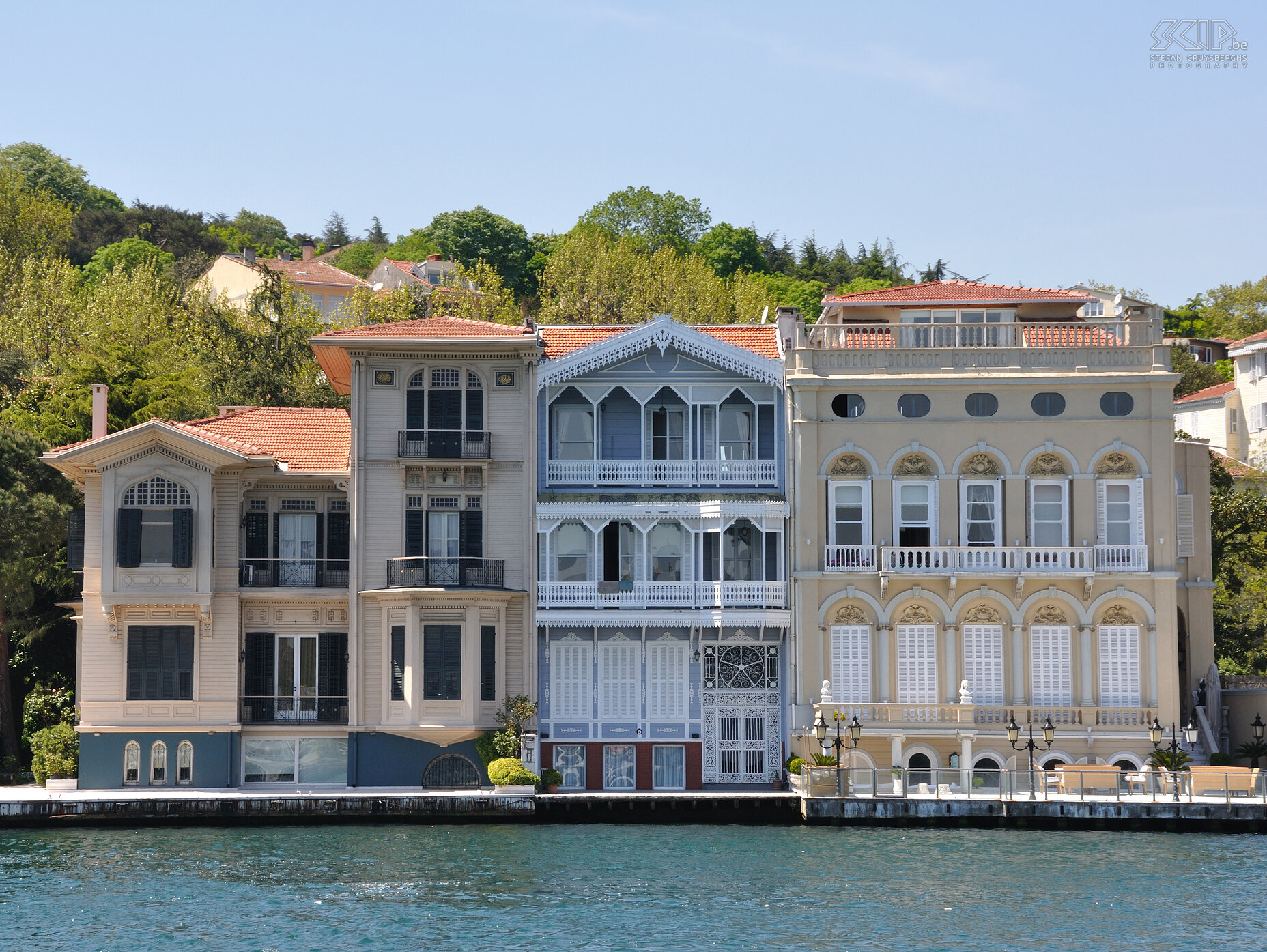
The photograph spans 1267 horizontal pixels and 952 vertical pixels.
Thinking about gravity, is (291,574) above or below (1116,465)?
below

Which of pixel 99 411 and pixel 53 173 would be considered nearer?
pixel 99 411

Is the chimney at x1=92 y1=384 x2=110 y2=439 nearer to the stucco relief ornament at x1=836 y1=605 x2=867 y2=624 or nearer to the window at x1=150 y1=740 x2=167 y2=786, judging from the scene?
the window at x1=150 y1=740 x2=167 y2=786

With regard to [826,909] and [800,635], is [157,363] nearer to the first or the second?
[800,635]

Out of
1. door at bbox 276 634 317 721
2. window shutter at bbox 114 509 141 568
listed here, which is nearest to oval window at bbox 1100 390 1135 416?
door at bbox 276 634 317 721

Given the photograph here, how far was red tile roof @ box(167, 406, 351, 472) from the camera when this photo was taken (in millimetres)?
42094

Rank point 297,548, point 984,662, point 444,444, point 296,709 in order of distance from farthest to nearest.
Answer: point 297,548, point 444,444, point 984,662, point 296,709

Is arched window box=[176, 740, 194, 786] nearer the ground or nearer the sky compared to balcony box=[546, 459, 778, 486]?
nearer the ground

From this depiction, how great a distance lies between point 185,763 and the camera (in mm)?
40500

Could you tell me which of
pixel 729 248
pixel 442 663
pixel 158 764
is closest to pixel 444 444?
pixel 442 663

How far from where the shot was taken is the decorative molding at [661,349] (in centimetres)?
4228

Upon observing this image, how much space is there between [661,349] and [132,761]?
1653cm

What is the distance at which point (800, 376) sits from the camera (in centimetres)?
4216

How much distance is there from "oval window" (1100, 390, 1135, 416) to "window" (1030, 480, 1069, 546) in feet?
7.07

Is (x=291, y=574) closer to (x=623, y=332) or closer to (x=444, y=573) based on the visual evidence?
(x=444, y=573)
